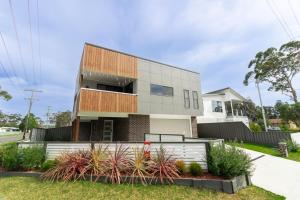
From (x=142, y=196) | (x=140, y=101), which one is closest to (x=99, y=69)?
(x=140, y=101)

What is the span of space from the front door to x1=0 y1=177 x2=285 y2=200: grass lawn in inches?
355

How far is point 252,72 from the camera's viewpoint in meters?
29.0

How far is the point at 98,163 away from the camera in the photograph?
6.35 metres

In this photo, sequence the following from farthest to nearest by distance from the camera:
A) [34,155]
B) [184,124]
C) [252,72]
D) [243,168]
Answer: [252,72] < [184,124] < [34,155] < [243,168]

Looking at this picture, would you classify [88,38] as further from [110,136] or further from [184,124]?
[184,124]

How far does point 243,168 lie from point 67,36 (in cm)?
1216

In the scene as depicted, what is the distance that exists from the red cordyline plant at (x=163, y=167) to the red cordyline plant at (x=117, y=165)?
100 centimetres

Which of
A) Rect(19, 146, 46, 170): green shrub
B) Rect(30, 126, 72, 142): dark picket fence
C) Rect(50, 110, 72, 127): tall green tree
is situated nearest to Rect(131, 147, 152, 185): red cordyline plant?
Rect(19, 146, 46, 170): green shrub

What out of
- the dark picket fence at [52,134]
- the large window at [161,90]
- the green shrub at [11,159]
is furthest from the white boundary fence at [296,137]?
the dark picket fence at [52,134]

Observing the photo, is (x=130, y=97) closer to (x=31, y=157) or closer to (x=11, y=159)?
(x=31, y=157)

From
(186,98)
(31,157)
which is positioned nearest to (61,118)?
(186,98)

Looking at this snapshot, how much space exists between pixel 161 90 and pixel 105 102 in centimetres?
558

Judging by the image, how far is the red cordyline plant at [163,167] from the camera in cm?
568

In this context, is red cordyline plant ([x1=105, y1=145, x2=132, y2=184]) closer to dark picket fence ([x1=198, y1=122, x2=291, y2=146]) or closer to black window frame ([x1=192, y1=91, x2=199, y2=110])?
dark picket fence ([x1=198, y1=122, x2=291, y2=146])
